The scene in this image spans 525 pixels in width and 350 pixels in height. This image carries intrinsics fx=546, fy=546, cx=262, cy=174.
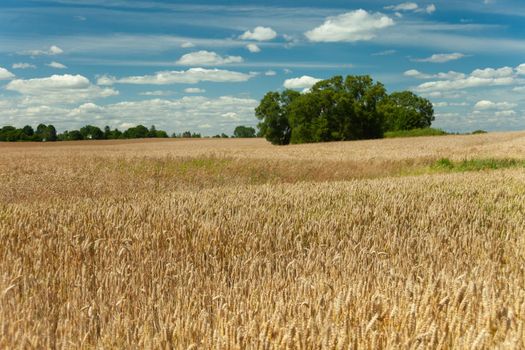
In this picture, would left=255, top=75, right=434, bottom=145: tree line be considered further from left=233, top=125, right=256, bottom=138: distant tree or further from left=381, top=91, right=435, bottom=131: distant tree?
left=233, top=125, right=256, bottom=138: distant tree

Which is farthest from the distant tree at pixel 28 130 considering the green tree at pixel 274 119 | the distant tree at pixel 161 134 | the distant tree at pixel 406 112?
the distant tree at pixel 406 112

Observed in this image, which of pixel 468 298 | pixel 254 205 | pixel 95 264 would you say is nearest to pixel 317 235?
pixel 254 205

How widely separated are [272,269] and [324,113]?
59.8m

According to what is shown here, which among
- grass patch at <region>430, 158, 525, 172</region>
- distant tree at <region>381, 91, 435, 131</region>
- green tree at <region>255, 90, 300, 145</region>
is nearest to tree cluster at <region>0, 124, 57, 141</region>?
green tree at <region>255, 90, 300, 145</region>

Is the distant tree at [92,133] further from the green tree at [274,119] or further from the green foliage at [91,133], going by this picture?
the green tree at [274,119]

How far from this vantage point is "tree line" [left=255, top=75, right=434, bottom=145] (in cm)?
6275

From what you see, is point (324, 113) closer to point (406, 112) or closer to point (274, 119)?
point (274, 119)

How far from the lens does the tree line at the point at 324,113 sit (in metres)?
62.8

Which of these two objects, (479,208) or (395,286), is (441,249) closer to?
(395,286)

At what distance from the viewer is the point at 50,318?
364 centimetres

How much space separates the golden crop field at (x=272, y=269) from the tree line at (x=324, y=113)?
50.2m

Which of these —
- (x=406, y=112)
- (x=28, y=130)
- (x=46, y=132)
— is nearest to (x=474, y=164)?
(x=406, y=112)

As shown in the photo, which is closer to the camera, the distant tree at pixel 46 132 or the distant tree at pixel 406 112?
the distant tree at pixel 406 112

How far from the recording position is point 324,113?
64.0 metres
